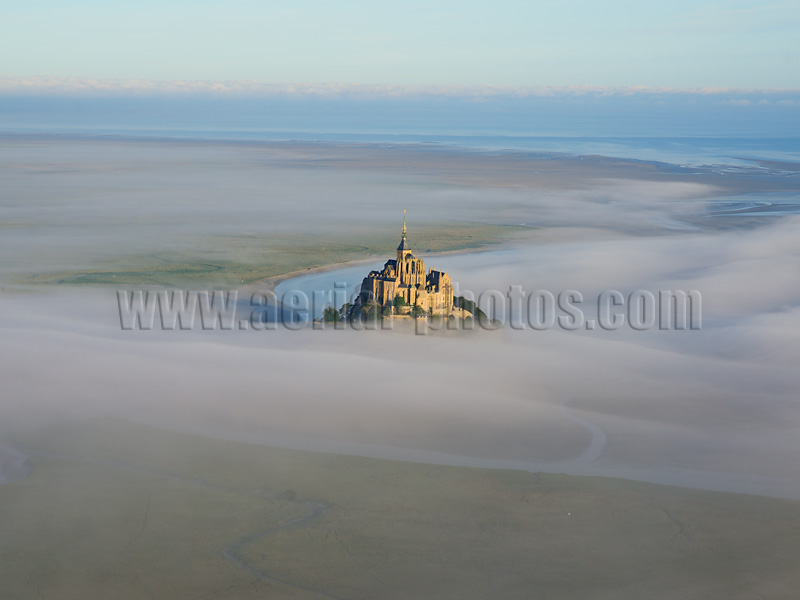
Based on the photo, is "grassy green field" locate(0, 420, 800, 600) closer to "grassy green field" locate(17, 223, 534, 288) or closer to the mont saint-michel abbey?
the mont saint-michel abbey

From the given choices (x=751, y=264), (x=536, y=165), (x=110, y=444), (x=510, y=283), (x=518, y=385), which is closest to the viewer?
→ (x=110, y=444)

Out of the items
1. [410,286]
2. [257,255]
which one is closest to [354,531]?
[410,286]

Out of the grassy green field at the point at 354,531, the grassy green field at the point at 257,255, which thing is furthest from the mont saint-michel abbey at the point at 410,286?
the grassy green field at the point at 257,255

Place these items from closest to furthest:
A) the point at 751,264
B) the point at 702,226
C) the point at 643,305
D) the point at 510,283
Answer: the point at 643,305, the point at 510,283, the point at 751,264, the point at 702,226

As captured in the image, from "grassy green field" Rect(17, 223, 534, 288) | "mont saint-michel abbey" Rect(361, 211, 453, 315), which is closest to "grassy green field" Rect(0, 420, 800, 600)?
"mont saint-michel abbey" Rect(361, 211, 453, 315)

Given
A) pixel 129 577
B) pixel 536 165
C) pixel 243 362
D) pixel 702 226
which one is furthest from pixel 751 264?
pixel 536 165

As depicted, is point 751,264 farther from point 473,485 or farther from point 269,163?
point 269,163
